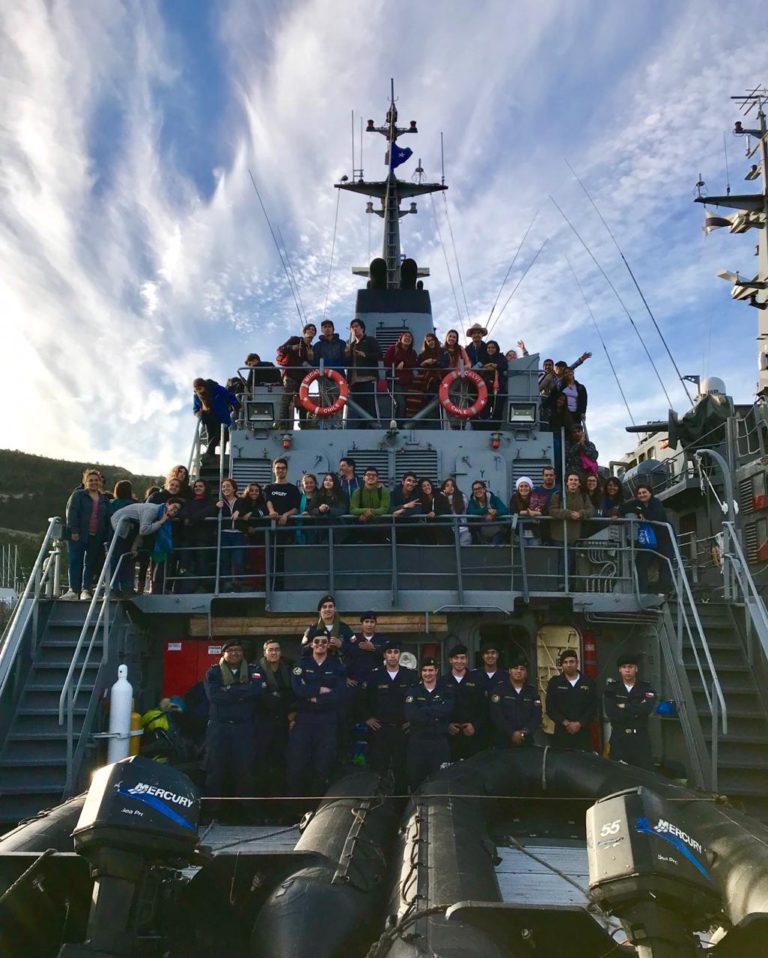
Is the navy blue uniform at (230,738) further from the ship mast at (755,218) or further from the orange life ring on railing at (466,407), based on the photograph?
the ship mast at (755,218)

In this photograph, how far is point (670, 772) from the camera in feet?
25.2

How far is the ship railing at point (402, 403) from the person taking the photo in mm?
10953

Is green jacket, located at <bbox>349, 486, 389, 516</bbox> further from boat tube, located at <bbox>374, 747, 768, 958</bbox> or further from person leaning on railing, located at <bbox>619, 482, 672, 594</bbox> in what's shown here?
boat tube, located at <bbox>374, 747, 768, 958</bbox>

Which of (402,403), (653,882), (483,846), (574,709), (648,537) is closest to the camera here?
(653,882)

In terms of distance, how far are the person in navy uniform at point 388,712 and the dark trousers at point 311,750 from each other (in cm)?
42

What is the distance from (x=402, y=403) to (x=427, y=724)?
5.35 metres

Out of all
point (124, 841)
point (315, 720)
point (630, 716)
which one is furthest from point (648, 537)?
point (124, 841)

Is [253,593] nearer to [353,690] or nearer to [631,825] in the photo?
[353,690]

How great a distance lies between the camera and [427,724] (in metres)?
7.07

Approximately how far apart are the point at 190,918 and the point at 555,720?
4.00 meters

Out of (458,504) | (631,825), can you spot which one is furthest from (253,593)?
(631,825)

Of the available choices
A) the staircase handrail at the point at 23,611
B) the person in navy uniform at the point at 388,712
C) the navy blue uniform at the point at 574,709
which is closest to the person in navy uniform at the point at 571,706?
the navy blue uniform at the point at 574,709

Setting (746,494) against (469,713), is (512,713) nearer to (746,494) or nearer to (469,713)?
(469,713)

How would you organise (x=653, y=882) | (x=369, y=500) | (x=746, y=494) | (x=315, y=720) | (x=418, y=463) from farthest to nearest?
(x=746, y=494) → (x=418, y=463) → (x=369, y=500) → (x=315, y=720) → (x=653, y=882)
